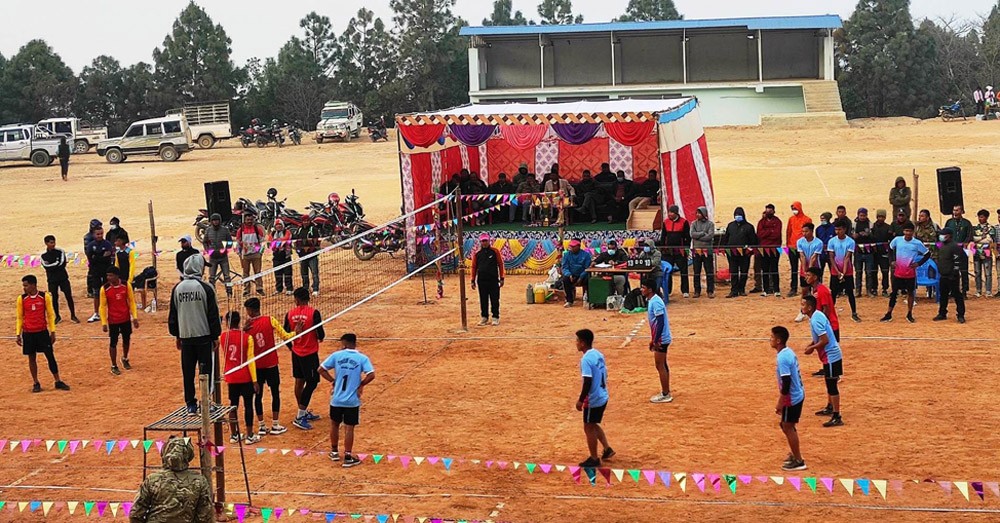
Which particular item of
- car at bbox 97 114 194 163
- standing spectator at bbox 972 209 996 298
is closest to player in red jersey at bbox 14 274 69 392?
standing spectator at bbox 972 209 996 298

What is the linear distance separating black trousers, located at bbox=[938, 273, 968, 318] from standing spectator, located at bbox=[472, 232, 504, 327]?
259 inches

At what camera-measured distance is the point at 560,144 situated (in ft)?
93.4

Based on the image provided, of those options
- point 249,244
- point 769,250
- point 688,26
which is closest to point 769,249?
point 769,250

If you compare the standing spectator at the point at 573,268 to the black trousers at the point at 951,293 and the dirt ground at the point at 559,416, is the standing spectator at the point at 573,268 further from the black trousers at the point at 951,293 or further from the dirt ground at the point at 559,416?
the black trousers at the point at 951,293

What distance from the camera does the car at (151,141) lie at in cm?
4888

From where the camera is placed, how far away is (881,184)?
3244 cm

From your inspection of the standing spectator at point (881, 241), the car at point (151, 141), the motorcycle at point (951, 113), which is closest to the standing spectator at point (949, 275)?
the standing spectator at point (881, 241)

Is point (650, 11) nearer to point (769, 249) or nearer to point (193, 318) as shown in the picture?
point (769, 249)

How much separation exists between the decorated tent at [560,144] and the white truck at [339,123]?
2722cm

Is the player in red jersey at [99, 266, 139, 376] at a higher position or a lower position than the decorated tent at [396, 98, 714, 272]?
lower

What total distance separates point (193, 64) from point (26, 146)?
68.5 ft

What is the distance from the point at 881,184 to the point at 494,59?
30.9 metres

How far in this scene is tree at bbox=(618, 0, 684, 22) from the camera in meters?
86.8

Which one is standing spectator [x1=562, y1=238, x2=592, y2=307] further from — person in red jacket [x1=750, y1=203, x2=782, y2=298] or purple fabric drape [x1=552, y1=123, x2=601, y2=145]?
purple fabric drape [x1=552, y1=123, x2=601, y2=145]
